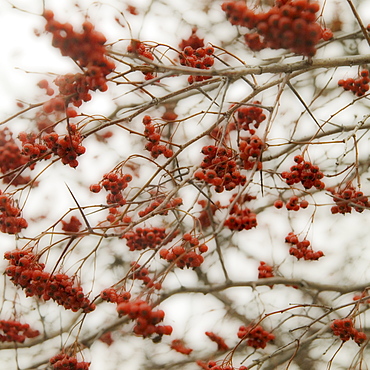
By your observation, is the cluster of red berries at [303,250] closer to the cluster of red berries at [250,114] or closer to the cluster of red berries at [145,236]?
the cluster of red berries at [250,114]

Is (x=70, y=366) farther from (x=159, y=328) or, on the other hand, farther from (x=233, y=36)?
(x=233, y=36)

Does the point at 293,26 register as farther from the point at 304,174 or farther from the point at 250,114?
the point at 250,114

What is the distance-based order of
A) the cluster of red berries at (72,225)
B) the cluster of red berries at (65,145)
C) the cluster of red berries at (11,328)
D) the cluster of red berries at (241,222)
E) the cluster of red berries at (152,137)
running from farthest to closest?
1. the cluster of red berries at (72,225)
2. the cluster of red berries at (11,328)
3. the cluster of red berries at (241,222)
4. the cluster of red berries at (152,137)
5. the cluster of red berries at (65,145)

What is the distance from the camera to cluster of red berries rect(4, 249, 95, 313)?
7.52 feet

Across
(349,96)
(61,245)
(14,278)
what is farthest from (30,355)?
(349,96)

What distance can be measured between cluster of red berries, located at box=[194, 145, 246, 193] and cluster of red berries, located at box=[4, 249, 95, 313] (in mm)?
951

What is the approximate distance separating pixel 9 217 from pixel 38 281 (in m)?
0.50

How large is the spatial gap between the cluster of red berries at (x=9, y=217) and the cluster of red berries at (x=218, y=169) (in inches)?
45.1

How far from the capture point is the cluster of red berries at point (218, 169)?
229 cm

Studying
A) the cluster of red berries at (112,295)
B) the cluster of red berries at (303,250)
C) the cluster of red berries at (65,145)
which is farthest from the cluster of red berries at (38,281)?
the cluster of red berries at (303,250)

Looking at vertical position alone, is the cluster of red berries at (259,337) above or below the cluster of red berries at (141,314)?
above

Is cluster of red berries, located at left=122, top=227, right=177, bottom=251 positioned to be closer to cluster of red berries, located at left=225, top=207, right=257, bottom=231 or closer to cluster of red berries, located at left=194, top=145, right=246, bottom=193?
cluster of red berries, located at left=225, top=207, right=257, bottom=231

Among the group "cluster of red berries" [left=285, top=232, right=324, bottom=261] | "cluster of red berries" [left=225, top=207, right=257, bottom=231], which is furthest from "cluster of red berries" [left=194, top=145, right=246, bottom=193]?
"cluster of red berries" [left=285, top=232, right=324, bottom=261]

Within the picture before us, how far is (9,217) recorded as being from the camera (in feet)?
8.36
